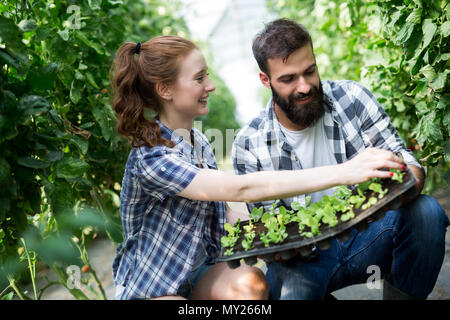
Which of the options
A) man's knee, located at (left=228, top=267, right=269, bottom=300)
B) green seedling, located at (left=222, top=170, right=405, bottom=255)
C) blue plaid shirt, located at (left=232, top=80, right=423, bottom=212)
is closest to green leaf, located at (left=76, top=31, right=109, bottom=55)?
blue plaid shirt, located at (left=232, top=80, right=423, bottom=212)

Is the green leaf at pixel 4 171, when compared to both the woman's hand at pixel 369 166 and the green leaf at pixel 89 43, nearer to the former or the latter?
the green leaf at pixel 89 43

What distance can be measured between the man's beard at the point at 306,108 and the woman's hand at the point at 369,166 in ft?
2.05

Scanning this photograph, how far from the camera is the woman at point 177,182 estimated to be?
4.58ft

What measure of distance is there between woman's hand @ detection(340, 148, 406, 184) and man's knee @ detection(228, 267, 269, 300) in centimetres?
43

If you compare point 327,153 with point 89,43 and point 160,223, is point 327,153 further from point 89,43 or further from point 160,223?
point 89,43

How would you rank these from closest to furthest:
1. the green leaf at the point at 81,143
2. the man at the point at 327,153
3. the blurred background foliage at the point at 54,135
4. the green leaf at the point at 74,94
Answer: the blurred background foliage at the point at 54,135, the man at the point at 327,153, the green leaf at the point at 81,143, the green leaf at the point at 74,94

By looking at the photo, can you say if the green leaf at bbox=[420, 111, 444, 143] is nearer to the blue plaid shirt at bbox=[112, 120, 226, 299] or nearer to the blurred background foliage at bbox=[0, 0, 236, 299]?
the blue plaid shirt at bbox=[112, 120, 226, 299]

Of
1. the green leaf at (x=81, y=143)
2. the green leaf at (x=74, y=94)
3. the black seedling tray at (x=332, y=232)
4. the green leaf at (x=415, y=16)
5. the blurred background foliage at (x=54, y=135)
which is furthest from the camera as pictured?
the green leaf at (x=74, y=94)

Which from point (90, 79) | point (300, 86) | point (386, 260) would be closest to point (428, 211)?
point (386, 260)

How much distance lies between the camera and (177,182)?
146cm

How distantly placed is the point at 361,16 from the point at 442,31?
1489 millimetres

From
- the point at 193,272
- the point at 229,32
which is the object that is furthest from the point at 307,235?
the point at 229,32

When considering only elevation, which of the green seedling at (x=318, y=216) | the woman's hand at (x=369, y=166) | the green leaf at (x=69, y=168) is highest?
the green leaf at (x=69, y=168)

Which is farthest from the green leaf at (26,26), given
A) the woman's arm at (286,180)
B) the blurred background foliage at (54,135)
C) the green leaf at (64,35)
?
the woman's arm at (286,180)
